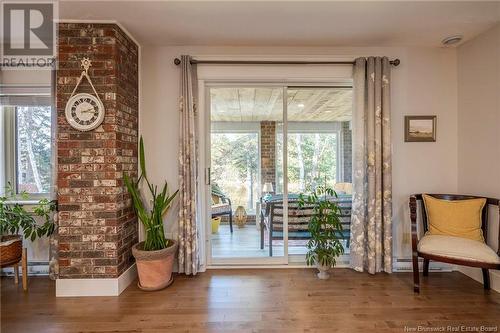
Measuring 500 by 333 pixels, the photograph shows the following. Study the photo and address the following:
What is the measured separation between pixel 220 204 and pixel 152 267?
997 millimetres

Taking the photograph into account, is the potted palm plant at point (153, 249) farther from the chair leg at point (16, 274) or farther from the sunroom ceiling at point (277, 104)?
the chair leg at point (16, 274)

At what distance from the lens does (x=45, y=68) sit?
282 centimetres

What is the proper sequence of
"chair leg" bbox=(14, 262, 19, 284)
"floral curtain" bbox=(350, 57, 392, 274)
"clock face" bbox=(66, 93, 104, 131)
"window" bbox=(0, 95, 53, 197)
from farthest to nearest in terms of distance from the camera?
"window" bbox=(0, 95, 53, 197) < "floral curtain" bbox=(350, 57, 392, 274) < "chair leg" bbox=(14, 262, 19, 284) < "clock face" bbox=(66, 93, 104, 131)

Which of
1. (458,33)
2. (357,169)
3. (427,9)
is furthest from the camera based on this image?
(357,169)

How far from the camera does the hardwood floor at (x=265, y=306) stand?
75.5 inches

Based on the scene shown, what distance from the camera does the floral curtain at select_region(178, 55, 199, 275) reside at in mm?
2705

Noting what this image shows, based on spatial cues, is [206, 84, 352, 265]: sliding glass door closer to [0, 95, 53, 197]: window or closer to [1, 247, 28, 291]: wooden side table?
[1, 247, 28, 291]: wooden side table

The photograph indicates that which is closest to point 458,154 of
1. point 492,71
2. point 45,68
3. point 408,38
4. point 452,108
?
point 452,108

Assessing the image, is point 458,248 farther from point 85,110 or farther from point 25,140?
point 25,140

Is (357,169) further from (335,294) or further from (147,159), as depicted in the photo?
(147,159)

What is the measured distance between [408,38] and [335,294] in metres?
2.62

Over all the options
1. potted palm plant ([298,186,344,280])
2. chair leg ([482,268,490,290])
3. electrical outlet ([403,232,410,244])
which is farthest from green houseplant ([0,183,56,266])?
chair leg ([482,268,490,290])

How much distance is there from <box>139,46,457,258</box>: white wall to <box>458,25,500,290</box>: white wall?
0.30 feet

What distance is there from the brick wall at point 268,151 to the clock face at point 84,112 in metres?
1.65
